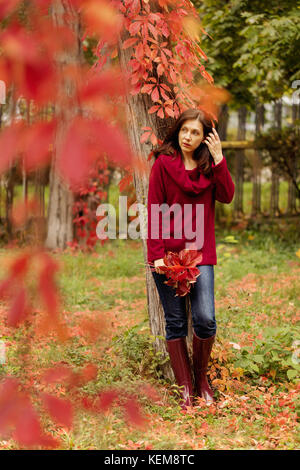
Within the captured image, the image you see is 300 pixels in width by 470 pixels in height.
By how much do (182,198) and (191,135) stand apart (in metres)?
0.38

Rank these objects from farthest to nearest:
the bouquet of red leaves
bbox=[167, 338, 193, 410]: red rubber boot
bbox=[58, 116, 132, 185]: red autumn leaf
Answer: bbox=[167, 338, 193, 410]: red rubber boot, the bouquet of red leaves, bbox=[58, 116, 132, 185]: red autumn leaf

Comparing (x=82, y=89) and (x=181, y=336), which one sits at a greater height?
(x=82, y=89)

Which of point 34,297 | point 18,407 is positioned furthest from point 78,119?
point 18,407

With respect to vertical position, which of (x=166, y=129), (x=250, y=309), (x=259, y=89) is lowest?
(x=250, y=309)

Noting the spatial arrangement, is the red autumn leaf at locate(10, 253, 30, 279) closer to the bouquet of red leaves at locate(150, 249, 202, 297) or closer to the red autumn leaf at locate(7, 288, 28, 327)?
the red autumn leaf at locate(7, 288, 28, 327)

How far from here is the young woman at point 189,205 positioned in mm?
3090

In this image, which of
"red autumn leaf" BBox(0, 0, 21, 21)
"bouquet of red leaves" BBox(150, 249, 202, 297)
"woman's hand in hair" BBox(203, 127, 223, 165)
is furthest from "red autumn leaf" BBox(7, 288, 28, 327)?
"woman's hand in hair" BBox(203, 127, 223, 165)

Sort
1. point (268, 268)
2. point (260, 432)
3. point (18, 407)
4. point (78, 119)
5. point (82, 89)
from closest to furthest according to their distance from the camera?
1. point (78, 119)
2. point (82, 89)
3. point (18, 407)
4. point (260, 432)
5. point (268, 268)

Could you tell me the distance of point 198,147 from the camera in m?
3.19

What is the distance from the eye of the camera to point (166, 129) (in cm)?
336

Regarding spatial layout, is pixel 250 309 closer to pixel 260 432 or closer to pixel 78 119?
pixel 260 432

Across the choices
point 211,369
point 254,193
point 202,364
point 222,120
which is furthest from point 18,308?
point 222,120

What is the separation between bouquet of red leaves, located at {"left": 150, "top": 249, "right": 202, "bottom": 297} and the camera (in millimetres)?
3000

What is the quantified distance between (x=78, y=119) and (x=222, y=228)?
8.46 metres
